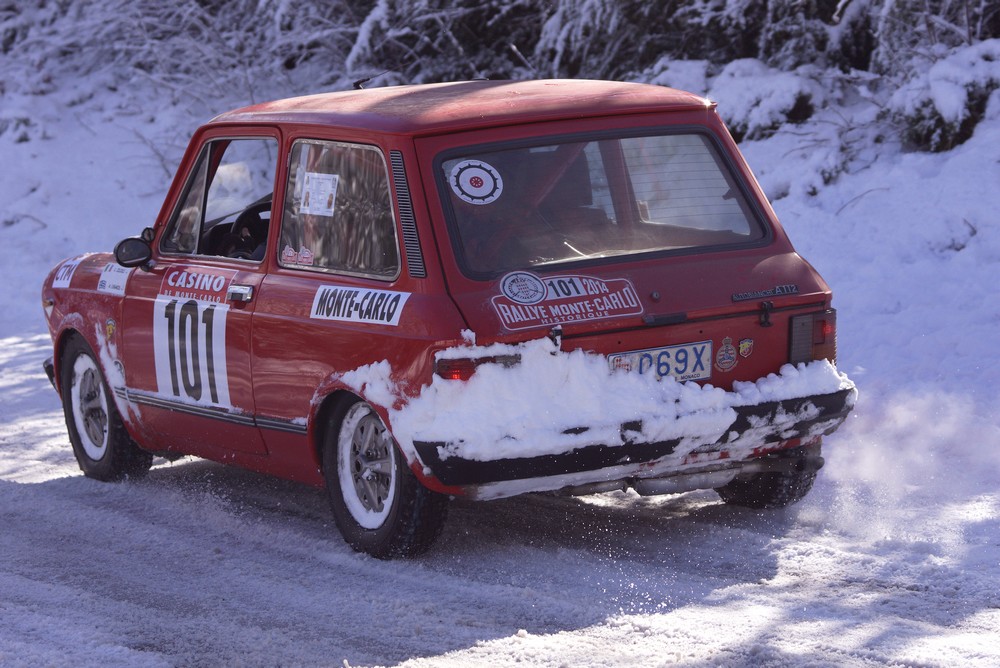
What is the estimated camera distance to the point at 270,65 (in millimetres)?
17438

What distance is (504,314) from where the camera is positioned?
532 cm

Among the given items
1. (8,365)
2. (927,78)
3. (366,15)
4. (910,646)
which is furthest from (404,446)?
(366,15)

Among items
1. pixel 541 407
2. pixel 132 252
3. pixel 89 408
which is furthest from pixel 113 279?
pixel 541 407

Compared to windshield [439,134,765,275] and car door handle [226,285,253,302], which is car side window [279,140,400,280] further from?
windshield [439,134,765,275]

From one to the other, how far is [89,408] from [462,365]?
3.19 meters

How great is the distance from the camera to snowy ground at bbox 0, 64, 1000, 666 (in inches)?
186

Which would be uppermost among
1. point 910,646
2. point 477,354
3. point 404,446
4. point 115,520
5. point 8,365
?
point 477,354

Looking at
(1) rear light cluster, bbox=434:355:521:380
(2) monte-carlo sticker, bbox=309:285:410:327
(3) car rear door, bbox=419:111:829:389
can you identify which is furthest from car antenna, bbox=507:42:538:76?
(1) rear light cluster, bbox=434:355:521:380

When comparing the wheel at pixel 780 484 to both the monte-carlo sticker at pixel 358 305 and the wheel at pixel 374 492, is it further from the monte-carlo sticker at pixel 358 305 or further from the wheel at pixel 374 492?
the monte-carlo sticker at pixel 358 305

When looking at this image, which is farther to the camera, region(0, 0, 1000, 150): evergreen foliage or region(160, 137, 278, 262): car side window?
region(0, 0, 1000, 150): evergreen foliage

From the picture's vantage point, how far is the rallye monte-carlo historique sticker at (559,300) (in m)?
5.34

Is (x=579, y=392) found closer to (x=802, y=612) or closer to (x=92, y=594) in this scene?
(x=802, y=612)

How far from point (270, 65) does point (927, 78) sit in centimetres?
860

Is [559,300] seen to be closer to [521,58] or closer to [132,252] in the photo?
[132,252]
